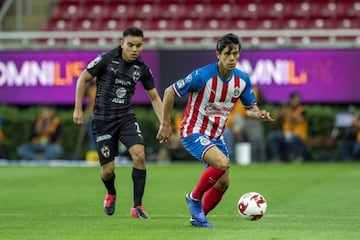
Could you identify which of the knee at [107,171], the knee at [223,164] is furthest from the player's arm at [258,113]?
the knee at [107,171]

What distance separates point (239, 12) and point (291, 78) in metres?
3.59

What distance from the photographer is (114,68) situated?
12.9 meters

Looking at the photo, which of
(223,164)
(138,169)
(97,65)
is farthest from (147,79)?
(223,164)

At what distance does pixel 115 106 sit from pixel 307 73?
1462 centimetres

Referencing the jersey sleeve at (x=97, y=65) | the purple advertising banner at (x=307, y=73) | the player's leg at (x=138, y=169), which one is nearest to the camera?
the player's leg at (x=138, y=169)

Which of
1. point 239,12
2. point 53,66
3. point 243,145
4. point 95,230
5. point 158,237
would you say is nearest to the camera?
point 158,237

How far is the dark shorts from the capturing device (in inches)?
510

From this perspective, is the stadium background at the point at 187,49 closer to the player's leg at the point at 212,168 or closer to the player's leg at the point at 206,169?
the player's leg at the point at 206,169

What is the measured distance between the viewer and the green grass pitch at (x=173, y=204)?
34.8 ft

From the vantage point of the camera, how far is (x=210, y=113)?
1143 centimetres

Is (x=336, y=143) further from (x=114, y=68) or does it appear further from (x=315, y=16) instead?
(x=114, y=68)

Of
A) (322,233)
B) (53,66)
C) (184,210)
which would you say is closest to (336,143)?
(53,66)

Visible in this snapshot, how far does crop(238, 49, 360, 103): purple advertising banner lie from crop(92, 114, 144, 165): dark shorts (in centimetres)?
1415

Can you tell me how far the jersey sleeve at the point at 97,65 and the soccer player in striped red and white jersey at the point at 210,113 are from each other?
5.43ft
